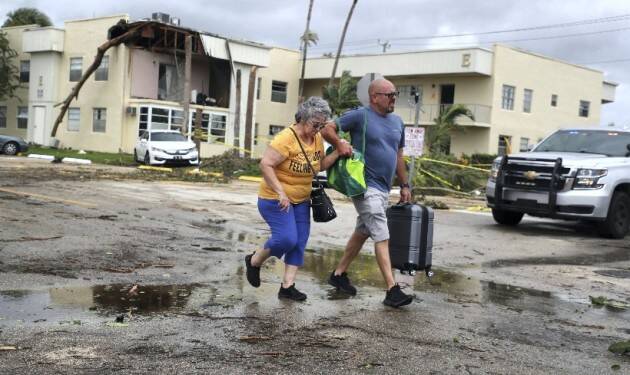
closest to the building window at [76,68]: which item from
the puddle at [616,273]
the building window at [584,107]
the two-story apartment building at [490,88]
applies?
the two-story apartment building at [490,88]

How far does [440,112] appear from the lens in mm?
38969

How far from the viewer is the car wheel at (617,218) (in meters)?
11.7

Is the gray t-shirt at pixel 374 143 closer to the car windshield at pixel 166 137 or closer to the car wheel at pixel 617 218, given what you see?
the car wheel at pixel 617 218

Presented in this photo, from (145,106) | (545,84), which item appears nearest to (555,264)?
(145,106)

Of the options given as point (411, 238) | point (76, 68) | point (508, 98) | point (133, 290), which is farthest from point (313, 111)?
point (508, 98)

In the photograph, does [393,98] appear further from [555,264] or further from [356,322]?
[555,264]

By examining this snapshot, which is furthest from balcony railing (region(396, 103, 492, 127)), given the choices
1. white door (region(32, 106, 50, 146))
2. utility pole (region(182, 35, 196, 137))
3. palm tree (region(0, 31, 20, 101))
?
palm tree (region(0, 31, 20, 101))

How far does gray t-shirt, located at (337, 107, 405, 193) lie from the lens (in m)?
5.92

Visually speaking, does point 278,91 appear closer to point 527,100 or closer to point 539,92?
point 527,100

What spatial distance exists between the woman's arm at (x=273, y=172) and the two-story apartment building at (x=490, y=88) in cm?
3484

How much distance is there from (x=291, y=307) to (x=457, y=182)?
19.1 metres

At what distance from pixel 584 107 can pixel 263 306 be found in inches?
1773

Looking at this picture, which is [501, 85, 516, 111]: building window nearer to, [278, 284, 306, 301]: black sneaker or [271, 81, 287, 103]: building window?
[271, 81, 287, 103]: building window

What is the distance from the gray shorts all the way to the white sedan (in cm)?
2143
